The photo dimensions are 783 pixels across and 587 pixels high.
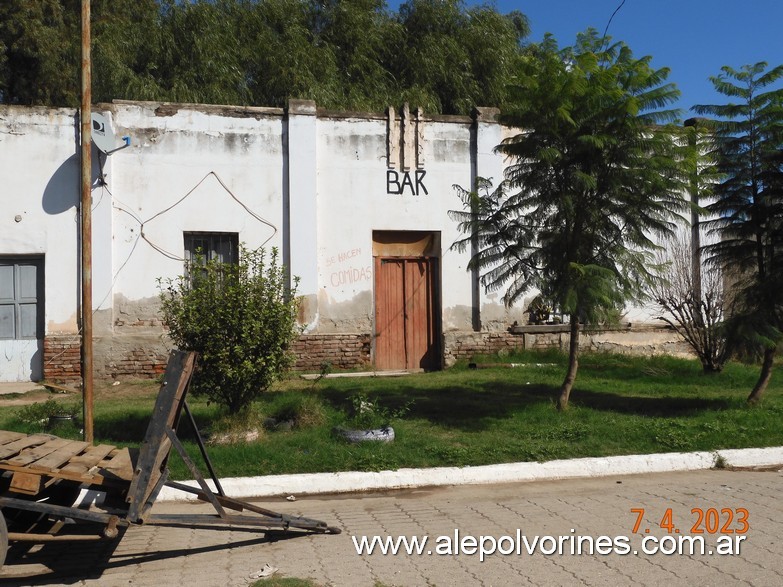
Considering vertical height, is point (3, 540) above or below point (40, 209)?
below

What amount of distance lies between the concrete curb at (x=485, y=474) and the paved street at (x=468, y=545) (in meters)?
0.17

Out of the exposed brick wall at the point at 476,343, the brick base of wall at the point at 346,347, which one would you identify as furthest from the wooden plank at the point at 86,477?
the exposed brick wall at the point at 476,343

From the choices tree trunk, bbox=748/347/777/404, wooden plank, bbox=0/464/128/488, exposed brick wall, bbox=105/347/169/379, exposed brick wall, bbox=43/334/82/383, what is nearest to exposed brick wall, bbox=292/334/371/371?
exposed brick wall, bbox=105/347/169/379

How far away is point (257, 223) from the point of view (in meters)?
13.1

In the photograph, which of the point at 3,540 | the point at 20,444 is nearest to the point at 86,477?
the point at 3,540

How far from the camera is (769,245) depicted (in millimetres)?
9453

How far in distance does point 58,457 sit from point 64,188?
862cm

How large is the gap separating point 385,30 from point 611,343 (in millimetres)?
10882

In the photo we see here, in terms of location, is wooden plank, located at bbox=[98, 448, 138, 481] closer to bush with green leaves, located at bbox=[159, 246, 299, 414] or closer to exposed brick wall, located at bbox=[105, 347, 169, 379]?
bush with green leaves, located at bbox=[159, 246, 299, 414]

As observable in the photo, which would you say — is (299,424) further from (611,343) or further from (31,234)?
(611,343)

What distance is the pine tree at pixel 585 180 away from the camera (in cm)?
838

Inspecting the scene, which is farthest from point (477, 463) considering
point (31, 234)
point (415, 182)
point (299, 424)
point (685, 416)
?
point (31, 234)

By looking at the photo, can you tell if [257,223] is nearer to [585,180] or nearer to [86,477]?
[585,180]

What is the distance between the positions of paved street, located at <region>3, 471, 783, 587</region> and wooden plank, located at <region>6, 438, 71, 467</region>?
755 mm
